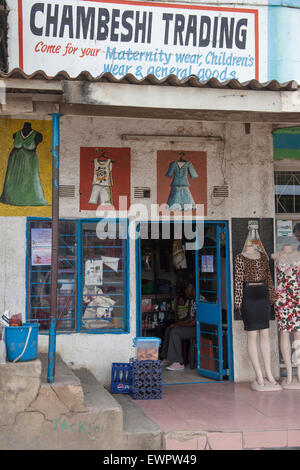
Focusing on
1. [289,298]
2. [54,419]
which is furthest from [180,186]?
[54,419]

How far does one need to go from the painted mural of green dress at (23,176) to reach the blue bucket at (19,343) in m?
2.51

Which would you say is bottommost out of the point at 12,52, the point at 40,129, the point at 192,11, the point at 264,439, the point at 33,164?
the point at 264,439

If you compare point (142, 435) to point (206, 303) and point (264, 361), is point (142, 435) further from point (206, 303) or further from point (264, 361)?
point (206, 303)

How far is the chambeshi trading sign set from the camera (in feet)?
27.9

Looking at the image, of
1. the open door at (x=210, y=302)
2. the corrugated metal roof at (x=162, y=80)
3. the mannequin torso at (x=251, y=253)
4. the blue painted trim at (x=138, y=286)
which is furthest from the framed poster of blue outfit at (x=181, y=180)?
the corrugated metal roof at (x=162, y=80)

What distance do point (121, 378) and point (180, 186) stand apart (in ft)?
9.38

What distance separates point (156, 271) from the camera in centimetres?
1074

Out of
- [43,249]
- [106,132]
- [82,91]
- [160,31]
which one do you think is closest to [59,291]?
[43,249]

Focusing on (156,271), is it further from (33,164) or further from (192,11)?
(192,11)

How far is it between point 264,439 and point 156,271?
5321mm

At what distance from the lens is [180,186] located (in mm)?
8242

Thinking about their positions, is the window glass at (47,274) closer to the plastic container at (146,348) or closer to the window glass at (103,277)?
the window glass at (103,277)

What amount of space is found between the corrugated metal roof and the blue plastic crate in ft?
12.2

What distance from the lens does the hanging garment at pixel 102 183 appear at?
7.97 meters
